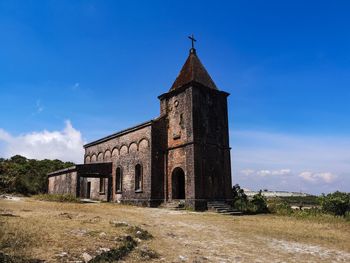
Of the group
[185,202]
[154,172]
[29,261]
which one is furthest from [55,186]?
[29,261]

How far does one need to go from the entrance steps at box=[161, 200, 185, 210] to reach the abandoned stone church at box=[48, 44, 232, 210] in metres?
0.46

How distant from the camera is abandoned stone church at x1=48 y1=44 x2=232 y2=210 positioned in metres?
24.2

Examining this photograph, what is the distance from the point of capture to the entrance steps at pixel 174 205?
23.5m

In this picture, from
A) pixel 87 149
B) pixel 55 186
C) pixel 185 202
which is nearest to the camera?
pixel 185 202

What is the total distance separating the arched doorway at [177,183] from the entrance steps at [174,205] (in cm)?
86

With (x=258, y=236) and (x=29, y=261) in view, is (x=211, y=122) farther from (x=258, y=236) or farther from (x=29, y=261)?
(x=29, y=261)

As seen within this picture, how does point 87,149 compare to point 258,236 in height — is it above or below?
above

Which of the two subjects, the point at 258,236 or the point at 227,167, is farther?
the point at 227,167

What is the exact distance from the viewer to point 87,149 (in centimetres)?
3691

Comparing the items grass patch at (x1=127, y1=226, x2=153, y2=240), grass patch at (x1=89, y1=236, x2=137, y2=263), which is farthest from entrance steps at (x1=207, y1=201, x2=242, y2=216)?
grass patch at (x1=89, y1=236, x2=137, y2=263)

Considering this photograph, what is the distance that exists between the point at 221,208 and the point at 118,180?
1130cm

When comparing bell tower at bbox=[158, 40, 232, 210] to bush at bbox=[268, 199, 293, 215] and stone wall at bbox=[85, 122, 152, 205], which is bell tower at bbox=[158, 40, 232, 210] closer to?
stone wall at bbox=[85, 122, 152, 205]

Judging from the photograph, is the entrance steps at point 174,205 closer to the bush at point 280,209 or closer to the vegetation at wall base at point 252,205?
the vegetation at wall base at point 252,205

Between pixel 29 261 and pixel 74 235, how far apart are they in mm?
2766
